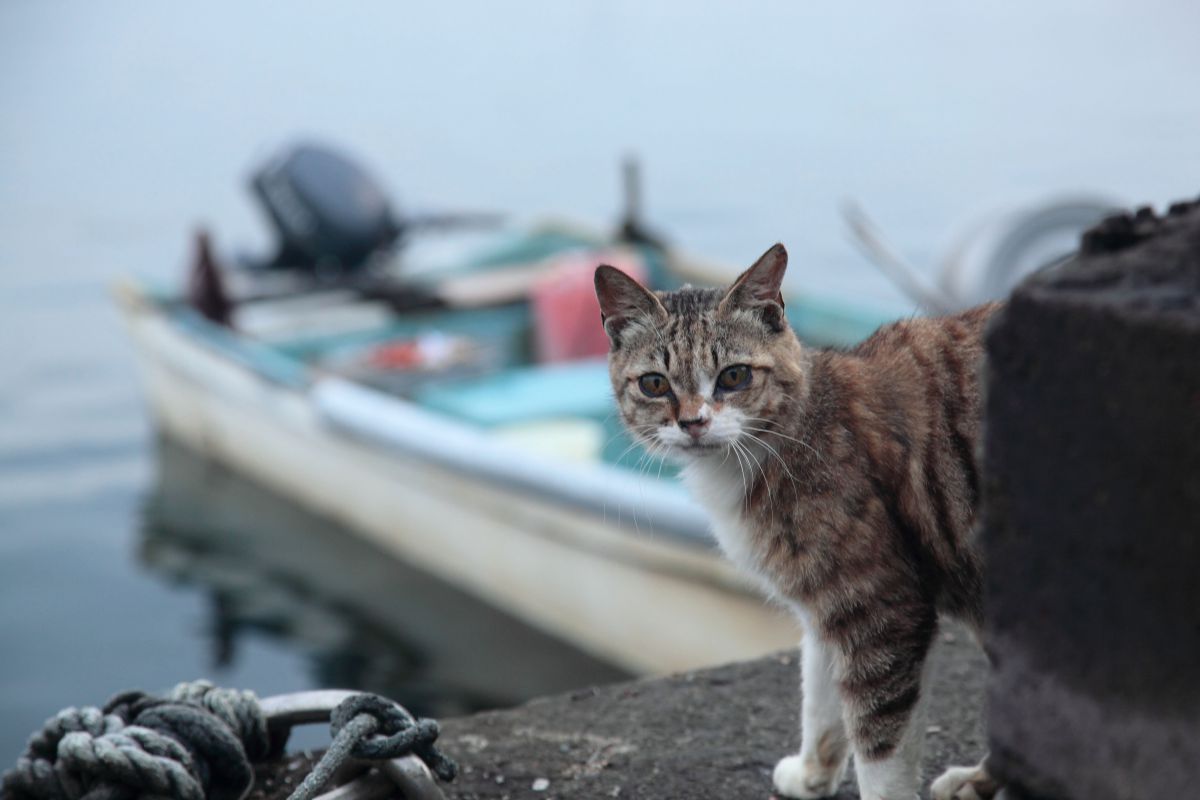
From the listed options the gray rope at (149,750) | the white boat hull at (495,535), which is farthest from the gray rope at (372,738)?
the white boat hull at (495,535)

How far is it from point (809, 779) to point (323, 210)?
26.4 feet

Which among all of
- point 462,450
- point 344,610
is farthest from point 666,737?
point 344,610

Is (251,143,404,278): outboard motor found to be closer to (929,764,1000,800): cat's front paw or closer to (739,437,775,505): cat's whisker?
(739,437,775,505): cat's whisker

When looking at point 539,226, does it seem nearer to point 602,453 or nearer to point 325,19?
point 602,453

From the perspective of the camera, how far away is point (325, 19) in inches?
1332

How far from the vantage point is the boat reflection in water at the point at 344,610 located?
751 centimetres

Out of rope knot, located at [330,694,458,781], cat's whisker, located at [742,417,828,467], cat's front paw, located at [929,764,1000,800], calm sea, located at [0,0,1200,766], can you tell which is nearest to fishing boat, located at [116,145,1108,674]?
calm sea, located at [0,0,1200,766]

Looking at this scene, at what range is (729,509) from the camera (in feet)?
7.88

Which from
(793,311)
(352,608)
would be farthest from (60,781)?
(793,311)

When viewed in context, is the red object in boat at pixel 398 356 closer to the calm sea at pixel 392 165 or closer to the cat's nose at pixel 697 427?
the calm sea at pixel 392 165

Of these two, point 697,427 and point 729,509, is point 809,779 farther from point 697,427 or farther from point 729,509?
point 697,427

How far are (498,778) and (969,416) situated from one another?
119 centimetres

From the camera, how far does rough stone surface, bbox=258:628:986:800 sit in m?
2.59

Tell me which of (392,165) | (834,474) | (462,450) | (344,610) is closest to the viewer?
(834,474)
